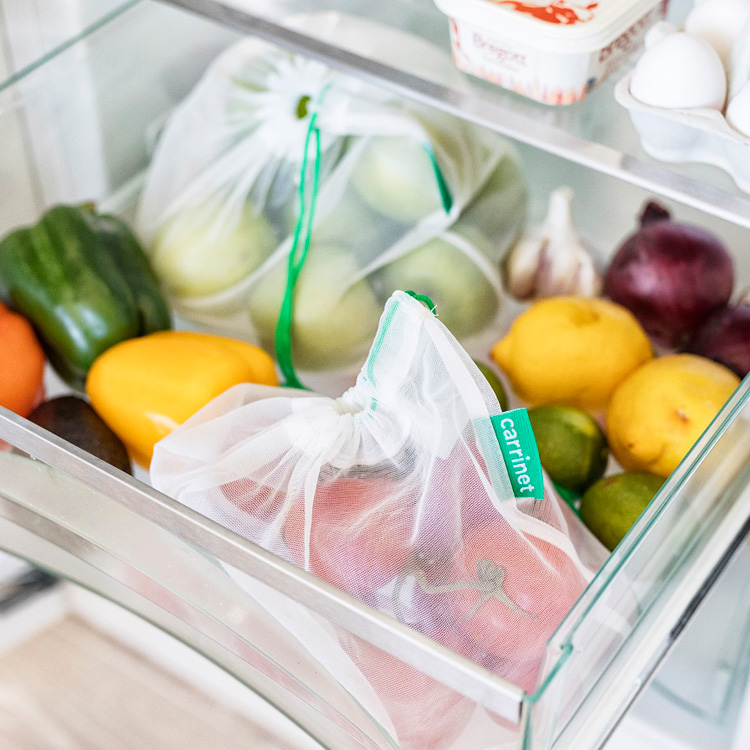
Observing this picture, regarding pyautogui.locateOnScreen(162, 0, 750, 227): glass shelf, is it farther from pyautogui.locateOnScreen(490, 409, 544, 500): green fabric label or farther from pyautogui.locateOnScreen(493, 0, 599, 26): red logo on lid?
pyautogui.locateOnScreen(490, 409, 544, 500): green fabric label

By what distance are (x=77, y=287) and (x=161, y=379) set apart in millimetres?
106

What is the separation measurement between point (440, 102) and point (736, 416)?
9.6 inches

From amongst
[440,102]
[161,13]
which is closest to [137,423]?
[440,102]

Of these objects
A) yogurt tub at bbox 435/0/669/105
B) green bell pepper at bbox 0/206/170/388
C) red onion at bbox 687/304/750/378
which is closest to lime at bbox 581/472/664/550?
red onion at bbox 687/304/750/378

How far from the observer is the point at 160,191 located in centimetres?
76

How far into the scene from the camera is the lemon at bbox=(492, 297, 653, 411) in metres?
0.64

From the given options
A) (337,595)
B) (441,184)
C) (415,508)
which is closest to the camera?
(337,595)

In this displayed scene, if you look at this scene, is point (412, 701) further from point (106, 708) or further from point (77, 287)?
point (77, 287)

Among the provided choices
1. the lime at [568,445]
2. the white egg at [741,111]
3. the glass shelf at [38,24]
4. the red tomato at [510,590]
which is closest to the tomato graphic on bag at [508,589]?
the red tomato at [510,590]

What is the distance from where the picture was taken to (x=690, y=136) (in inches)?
20.2

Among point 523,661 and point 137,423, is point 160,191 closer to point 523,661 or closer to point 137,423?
point 137,423

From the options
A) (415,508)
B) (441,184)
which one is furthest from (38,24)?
(415,508)

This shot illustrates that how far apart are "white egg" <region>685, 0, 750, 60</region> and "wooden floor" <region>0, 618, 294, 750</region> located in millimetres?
452

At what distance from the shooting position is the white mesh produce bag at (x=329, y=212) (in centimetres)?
68
